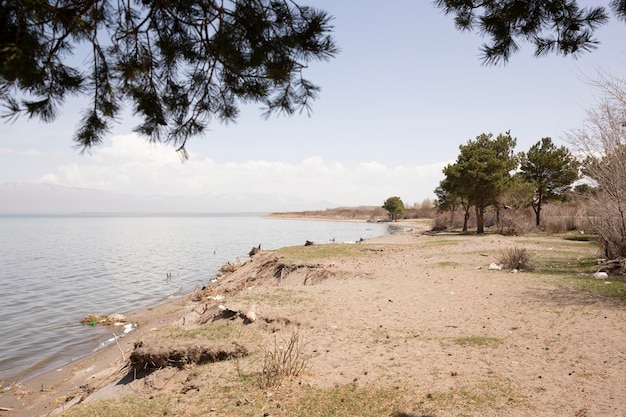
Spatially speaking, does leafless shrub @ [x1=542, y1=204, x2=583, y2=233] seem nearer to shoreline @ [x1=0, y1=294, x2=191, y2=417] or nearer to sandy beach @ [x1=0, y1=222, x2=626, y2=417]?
sandy beach @ [x1=0, y1=222, x2=626, y2=417]

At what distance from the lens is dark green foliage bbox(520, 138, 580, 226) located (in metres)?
35.0

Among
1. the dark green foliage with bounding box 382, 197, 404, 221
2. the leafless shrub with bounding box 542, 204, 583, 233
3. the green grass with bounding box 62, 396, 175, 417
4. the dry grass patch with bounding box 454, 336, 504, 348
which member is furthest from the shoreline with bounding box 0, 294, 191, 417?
the dark green foliage with bounding box 382, 197, 404, 221

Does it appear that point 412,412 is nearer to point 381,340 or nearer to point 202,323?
point 381,340

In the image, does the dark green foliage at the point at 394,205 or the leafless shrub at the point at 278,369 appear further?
the dark green foliage at the point at 394,205

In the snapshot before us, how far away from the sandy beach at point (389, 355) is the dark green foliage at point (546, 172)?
28.0 m

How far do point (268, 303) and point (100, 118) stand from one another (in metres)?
6.78

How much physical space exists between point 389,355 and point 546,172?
37.3m

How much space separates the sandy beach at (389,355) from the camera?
4855 mm

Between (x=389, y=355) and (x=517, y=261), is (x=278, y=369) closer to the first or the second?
(x=389, y=355)

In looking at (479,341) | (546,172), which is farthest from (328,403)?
(546,172)

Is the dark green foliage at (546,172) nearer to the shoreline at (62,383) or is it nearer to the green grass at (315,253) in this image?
the green grass at (315,253)

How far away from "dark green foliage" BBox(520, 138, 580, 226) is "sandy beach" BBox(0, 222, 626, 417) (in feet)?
91.9

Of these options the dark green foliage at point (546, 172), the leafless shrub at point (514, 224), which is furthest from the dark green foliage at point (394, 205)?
the leafless shrub at point (514, 224)

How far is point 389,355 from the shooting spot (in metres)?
6.32
